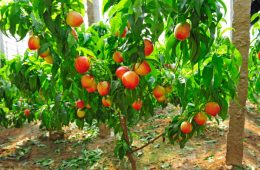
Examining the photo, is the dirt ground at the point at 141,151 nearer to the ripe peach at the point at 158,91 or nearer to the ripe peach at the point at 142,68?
the ripe peach at the point at 158,91

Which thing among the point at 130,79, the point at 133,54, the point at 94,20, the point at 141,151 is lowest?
the point at 141,151

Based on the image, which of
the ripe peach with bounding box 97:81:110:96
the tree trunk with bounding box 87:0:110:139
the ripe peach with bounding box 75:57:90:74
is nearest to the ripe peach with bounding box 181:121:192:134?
the ripe peach with bounding box 97:81:110:96

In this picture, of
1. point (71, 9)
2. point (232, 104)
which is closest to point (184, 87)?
point (71, 9)

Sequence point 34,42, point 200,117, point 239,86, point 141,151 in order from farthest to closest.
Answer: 1. point 141,151
2. point 239,86
3. point 200,117
4. point 34,42

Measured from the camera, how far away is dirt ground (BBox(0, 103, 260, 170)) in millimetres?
A: 3877

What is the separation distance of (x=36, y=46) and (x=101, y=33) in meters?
0.90

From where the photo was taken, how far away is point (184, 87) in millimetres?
1800

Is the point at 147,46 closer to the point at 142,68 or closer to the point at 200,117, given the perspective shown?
the point at 142,68

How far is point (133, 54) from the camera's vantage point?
145 centimetres

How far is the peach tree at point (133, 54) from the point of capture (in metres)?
1.23

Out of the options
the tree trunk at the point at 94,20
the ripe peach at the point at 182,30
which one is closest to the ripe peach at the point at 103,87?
the ripe peach at the point at 182,30

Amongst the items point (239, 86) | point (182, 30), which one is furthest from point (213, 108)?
Result: point (239, 86)

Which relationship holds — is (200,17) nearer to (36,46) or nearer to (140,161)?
(36,46)

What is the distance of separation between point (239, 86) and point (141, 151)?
6.40 feet
